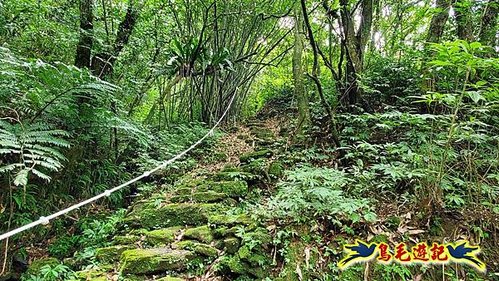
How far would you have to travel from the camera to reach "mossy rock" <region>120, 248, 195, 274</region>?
7.48ft

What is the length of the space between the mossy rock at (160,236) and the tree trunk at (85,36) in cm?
233

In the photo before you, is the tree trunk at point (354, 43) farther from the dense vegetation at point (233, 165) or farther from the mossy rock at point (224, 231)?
the mossy rock at point (224, 231)

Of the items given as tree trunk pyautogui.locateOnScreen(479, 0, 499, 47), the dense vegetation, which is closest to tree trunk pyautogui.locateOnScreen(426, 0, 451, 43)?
the dense vegetation

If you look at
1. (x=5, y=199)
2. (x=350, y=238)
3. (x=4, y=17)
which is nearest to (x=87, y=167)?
(x=5, y=199)

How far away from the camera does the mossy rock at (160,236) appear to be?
8.81ft

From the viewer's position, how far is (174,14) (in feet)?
19.5

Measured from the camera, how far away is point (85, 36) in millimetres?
3725

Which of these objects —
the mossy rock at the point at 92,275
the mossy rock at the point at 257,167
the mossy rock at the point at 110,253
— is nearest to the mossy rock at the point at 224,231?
the mossy rock at the point at 110,253

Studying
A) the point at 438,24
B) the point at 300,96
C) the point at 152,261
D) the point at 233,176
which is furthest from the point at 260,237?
the point at 438,24

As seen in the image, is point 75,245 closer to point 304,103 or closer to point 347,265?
point 347,265

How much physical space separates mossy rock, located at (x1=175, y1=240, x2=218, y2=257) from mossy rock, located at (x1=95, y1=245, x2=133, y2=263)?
0.45 m

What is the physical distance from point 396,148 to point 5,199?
12.0ft

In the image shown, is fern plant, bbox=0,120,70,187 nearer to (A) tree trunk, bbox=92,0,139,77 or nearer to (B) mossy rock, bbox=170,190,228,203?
(B) mossy rock, bbox=170,190,228,203

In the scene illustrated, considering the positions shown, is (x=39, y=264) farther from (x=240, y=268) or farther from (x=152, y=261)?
(x=240, y=268)
